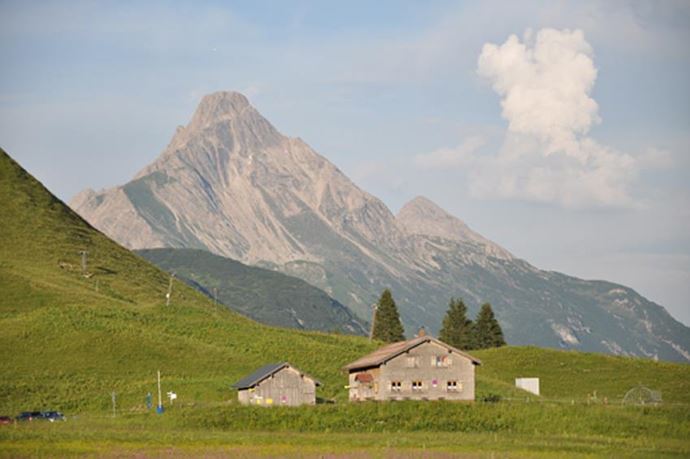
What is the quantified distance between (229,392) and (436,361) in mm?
19961

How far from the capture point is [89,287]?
18662cm

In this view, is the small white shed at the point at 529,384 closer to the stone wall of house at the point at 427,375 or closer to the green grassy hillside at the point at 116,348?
the stone wall of house at the point at 427,375

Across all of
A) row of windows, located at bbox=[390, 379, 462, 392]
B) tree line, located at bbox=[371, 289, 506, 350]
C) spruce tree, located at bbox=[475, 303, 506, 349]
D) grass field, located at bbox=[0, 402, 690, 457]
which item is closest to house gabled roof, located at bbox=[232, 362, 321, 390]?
row of windows, located at bbox=[390, 379, 462, 392]

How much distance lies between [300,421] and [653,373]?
210ft

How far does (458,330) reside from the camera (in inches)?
7101

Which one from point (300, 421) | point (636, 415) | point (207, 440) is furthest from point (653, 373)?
point (207, 440)

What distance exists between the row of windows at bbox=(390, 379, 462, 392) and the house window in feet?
4.83

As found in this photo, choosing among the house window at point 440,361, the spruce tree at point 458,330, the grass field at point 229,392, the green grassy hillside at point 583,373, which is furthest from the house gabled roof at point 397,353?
the spruce tree at point 458,330

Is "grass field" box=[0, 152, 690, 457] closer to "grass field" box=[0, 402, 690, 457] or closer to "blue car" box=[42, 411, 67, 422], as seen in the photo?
"grass field" box=[0, 402, 690, 457]

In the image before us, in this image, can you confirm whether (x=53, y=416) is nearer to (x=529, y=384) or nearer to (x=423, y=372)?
(x=423, y=372)

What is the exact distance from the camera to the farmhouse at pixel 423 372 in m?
111

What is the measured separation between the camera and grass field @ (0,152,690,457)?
7144 cm

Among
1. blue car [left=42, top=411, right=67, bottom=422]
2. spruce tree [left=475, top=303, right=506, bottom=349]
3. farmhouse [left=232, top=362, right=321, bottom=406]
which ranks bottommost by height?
blue car [left=42, top=411, right=67, bottom=422]

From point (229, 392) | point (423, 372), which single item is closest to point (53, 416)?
point (229, 392)
